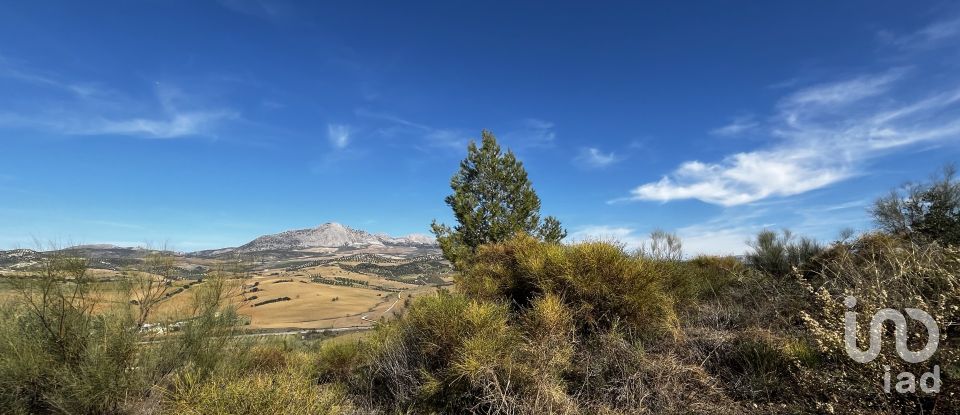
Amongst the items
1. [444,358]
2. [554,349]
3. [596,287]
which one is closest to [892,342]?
[554,349]

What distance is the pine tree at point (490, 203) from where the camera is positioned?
640 inches

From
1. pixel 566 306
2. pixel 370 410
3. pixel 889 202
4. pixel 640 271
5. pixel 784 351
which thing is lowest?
pixel 370 410

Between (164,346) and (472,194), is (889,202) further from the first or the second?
(164,346)

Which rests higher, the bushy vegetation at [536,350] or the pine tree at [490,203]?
the pine tree at [490,203]

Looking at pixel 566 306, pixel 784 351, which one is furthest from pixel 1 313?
pixel 784 351

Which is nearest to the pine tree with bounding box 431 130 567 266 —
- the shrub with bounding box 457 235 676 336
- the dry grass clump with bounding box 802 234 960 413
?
the shrub with bounding box 457 235 676 336

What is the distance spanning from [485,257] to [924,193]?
28.4 m

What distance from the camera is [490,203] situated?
55.2ft

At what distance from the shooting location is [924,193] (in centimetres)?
2433

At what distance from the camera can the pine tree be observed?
16250 mm

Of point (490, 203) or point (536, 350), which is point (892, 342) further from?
point (490, 203)

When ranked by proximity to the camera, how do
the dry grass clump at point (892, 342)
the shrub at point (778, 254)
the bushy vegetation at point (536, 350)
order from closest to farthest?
the dry grass clump at point (892, 342)
the bushy vegetation at point (536, 350)
the shrub at point (778, 254)

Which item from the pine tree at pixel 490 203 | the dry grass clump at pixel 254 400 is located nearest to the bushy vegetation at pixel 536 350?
the dry grass clump at pixel 254 400

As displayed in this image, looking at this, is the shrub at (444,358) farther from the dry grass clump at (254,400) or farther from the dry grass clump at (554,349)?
the dry grass clump at (254,400)
